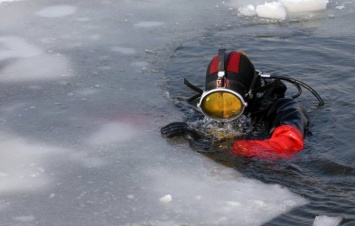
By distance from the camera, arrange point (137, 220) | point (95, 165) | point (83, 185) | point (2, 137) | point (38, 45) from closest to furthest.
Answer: point (137, 220) < point (83, 185) < point (95, 165) < point (2, 137) < point (38, 45)

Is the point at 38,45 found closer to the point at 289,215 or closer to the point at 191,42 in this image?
the point at 191,42

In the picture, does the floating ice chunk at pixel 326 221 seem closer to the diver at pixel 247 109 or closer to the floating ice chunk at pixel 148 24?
the diver at pixel 247 109

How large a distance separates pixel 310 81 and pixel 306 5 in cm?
204

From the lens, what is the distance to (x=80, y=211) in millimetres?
3346

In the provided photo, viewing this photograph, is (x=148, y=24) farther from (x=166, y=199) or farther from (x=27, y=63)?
(x=166, y=199)

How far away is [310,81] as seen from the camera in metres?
5.54

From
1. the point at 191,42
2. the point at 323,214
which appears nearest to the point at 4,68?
the point at 191,42

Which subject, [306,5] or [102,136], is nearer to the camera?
[102,136]

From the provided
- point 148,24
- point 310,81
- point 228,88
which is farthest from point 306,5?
point 228,88

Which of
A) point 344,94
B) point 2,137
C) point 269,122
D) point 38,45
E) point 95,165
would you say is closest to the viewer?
point 95,165

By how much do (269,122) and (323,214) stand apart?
1318 mm

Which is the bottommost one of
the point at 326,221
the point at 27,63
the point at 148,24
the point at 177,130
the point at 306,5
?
the point at 326,221

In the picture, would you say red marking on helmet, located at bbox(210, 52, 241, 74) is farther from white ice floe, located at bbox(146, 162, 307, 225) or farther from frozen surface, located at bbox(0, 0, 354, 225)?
white ice floe, located at bbox(146, 162, 307, 225)

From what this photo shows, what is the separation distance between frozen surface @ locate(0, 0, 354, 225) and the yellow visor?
0.99ft
